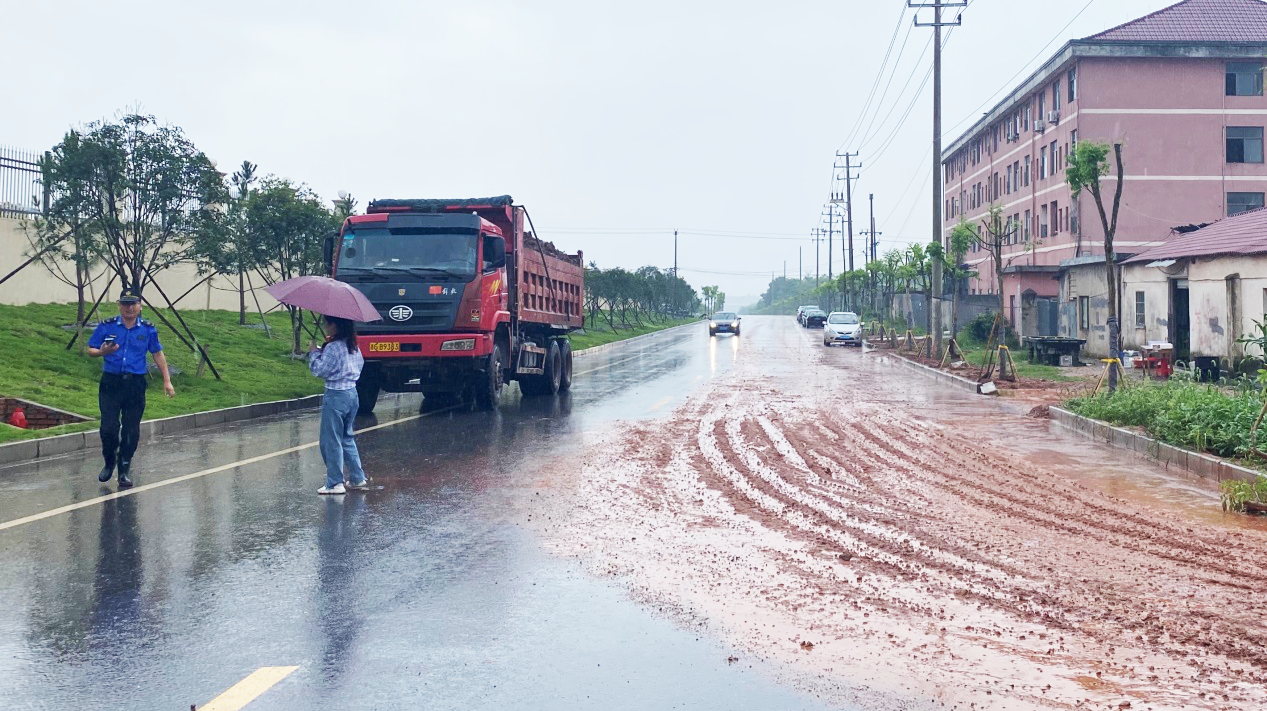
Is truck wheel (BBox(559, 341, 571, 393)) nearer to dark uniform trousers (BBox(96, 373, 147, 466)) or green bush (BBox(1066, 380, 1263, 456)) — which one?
green bush (BBox(1066, 380, 1263, 456))

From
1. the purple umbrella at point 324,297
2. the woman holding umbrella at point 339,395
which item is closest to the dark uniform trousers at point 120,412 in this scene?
the purple umbrella at point 324,297

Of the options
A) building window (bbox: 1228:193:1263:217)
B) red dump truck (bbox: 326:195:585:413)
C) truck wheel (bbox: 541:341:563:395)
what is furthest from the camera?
building window (bbox: 1228:193:1263:217)

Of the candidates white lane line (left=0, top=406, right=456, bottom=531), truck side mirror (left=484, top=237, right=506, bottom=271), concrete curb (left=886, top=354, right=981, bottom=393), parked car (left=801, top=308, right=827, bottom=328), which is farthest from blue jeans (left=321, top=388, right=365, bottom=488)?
parked car (left=801, top=308, right=827, bottom=328)

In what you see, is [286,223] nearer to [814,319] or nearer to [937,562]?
[937,562]

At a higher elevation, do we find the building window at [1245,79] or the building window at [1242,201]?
the building window at [1245,79]

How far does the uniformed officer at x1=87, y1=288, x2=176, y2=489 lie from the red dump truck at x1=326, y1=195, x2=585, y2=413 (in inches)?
221

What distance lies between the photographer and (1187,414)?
41.6 feet

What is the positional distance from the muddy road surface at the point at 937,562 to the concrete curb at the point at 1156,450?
10.4 inches

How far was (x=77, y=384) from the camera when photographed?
1742cm

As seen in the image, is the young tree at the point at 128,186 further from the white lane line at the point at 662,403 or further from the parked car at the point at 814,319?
the parked car at the point at 814,319

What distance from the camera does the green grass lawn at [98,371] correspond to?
1595cm

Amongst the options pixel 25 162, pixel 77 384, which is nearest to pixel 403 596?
pixel 77 384

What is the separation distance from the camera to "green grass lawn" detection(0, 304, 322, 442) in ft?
52.3

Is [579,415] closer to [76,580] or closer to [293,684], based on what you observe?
[76,580]
